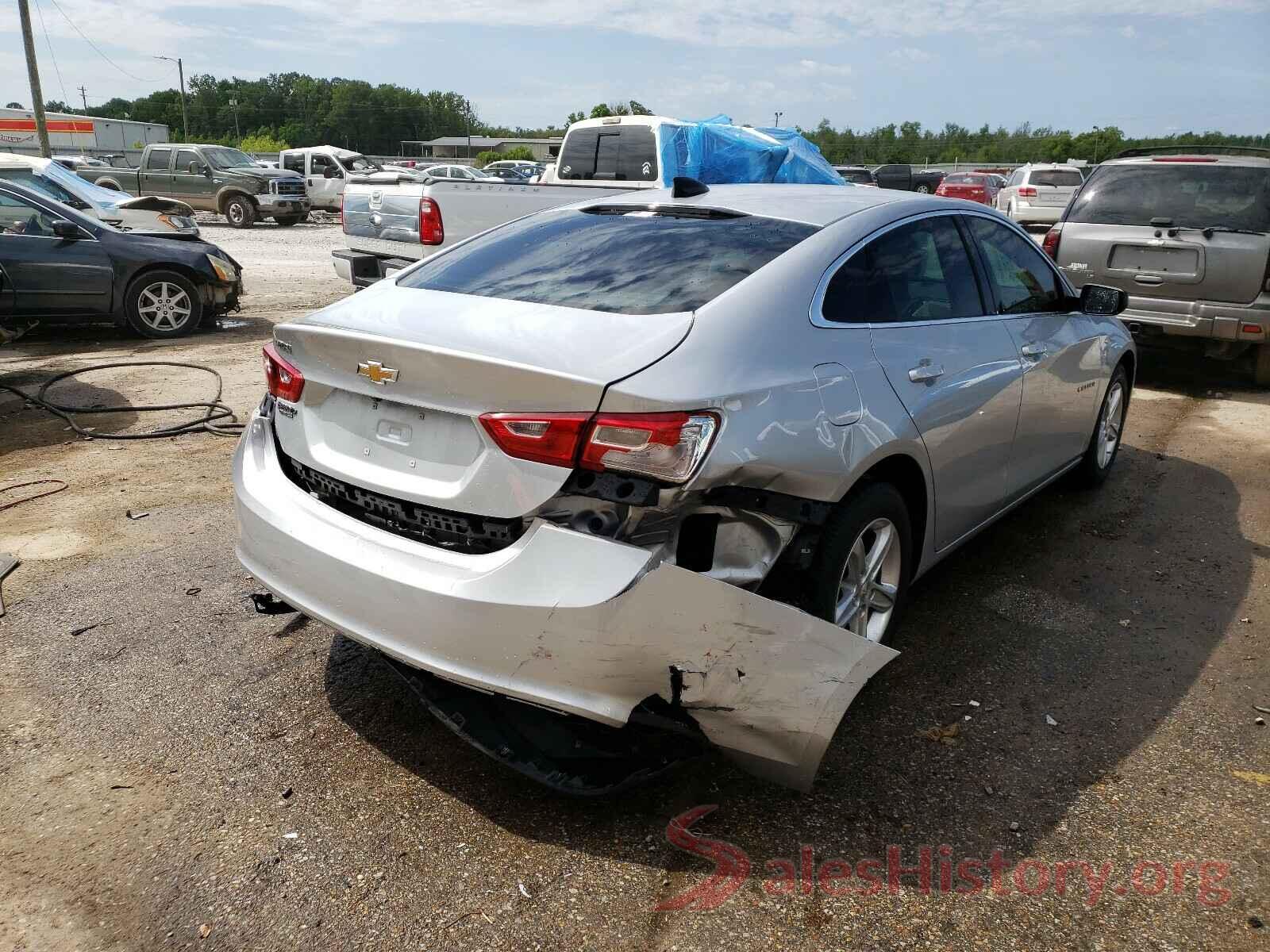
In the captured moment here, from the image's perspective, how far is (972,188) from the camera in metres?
28.9

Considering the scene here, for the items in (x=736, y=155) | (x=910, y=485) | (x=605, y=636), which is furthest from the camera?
(x=736, y=155)

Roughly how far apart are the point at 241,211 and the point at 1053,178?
2044 centimetres

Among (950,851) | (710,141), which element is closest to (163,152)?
(710,141)

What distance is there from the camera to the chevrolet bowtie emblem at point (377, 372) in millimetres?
2674

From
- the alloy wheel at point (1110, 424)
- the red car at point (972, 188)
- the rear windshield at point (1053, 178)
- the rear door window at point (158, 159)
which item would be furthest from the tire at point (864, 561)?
the rear door window at point (158, 159)

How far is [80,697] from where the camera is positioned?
10.8ft

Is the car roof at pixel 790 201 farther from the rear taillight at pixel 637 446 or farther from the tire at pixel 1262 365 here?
the tire at pixel 1262 365

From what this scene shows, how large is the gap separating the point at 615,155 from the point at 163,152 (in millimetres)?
20101

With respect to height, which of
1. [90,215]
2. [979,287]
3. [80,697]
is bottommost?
[80,697]

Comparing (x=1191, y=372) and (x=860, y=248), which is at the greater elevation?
(x=860, y=248)

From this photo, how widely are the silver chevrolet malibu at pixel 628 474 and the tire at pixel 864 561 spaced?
1 centimetres

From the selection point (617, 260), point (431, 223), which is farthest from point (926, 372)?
point (431, 223)

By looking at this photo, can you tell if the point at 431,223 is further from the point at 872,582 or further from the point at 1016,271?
the point at 872,582

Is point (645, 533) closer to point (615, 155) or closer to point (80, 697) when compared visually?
point (80, 697)
